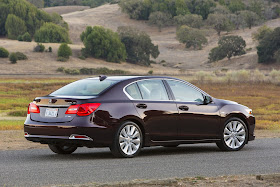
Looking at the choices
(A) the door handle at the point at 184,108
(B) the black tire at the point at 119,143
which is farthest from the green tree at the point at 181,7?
(B) the black tire at the point at 119,143

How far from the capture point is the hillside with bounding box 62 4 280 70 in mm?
111062

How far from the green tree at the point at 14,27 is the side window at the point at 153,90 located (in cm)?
10904

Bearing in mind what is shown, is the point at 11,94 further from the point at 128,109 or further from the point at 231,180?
the point at 231,180

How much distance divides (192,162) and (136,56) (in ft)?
328

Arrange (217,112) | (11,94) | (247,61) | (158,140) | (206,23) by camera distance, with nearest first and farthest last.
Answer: (158,140)
(217,112)
(11,94)
(247,61)
(206,23)

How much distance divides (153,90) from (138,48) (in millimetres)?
98749

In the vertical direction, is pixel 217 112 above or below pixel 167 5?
below

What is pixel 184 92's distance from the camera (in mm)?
13016

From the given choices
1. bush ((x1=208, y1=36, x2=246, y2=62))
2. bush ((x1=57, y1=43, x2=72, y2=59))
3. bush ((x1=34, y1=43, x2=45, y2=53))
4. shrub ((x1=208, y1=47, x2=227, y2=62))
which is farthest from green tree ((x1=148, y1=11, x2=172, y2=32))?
bush ((x1=57, y1=43, x2=72, y2=59))

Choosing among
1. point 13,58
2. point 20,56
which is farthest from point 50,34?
point 13,58

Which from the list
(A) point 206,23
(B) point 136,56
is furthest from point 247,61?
(A) point 206,23

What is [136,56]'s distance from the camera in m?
111

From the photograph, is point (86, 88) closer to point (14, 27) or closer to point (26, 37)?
point (26, 37)

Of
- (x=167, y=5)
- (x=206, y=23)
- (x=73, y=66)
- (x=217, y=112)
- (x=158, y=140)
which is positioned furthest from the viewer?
(x=167, y=5)
